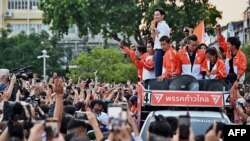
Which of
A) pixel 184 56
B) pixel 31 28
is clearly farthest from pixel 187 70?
pixel 31 28

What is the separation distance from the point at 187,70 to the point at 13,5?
10286 cm

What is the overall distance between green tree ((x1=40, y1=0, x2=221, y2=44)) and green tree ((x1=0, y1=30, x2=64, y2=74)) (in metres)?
20.8

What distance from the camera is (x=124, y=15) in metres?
57.9

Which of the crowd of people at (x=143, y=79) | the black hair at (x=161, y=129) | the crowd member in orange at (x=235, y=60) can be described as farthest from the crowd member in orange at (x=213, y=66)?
the black hair at (x=161, y=129)

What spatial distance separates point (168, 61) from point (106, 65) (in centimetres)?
6607

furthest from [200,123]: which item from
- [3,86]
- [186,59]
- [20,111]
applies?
[3,86]

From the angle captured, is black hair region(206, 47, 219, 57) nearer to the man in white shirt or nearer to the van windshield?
the man in white shirt

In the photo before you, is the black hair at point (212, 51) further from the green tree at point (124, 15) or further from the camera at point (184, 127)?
the green tree at point (124, 15)

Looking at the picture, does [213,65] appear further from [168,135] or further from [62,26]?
[62,26]

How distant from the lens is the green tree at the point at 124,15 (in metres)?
57.3

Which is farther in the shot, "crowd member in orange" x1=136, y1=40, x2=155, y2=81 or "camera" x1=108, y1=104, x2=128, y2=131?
"crowd member in orange" x1=136, y1=40, x2=155, y2=81

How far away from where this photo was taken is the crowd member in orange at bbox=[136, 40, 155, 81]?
56.5ft

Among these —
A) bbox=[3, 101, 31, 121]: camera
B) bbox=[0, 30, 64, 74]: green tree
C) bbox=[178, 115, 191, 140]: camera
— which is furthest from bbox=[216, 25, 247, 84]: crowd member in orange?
bbox=[0, 30, 64, 74]: green tree

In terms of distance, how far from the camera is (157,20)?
680 inches
